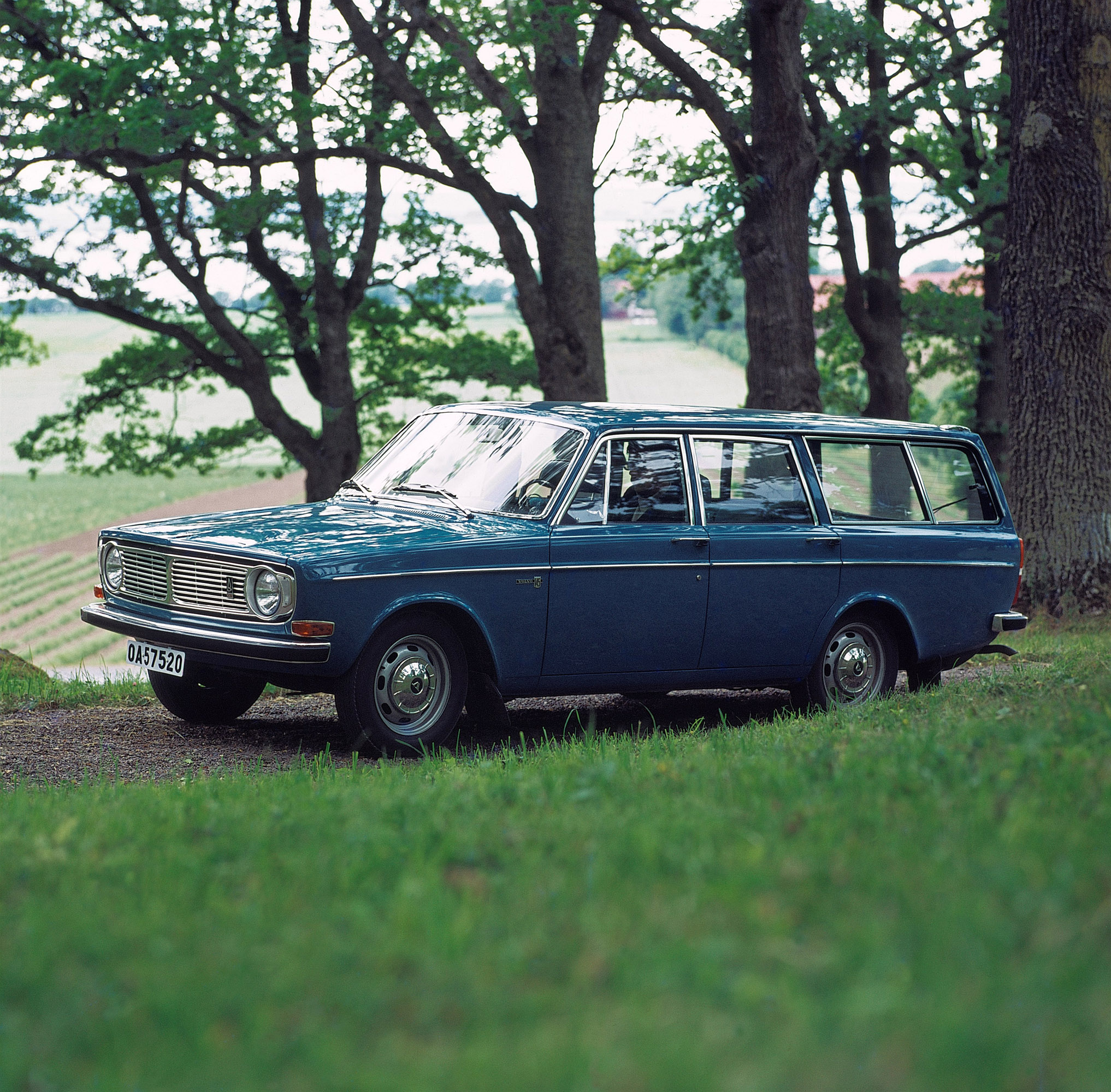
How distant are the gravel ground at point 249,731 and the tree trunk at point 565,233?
25.1 feet

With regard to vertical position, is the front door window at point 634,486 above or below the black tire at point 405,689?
above

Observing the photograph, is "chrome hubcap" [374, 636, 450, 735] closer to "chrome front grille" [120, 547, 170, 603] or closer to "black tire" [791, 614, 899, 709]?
"chrome front grille" [120, 547, 170, 603]

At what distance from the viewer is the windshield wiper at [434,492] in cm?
793

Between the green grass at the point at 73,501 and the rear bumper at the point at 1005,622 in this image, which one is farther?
the green grass at the point at 73,501

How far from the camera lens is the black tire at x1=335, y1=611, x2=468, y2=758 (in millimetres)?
7121

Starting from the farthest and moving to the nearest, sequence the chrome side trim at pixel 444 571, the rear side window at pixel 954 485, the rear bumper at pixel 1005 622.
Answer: the rear bumper at pixel 1005 622, the rear side window at pixel 954 485, the chrome side trim at pixel 444 571

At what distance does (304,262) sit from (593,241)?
9.17 m

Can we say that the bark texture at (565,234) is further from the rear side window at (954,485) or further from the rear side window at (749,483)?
the rear side window at (749,483)

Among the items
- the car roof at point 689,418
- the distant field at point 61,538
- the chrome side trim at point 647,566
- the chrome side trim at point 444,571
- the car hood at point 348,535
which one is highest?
the car roof at point 689,418

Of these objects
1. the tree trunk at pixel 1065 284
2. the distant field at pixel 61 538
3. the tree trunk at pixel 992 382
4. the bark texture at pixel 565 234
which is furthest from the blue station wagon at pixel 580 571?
the tree trunk at pixel 992 382

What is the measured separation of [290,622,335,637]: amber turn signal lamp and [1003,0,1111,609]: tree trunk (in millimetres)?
8783

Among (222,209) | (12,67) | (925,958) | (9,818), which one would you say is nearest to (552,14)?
(222,209)

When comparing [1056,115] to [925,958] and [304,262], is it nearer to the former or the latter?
[925,958]

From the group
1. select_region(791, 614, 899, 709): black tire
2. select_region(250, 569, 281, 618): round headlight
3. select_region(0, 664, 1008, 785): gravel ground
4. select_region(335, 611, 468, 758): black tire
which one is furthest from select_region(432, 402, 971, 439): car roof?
select_region(250, 569, 281, 618): round headlight
